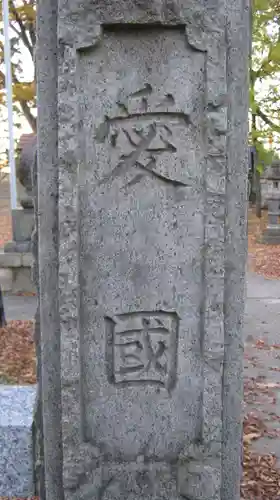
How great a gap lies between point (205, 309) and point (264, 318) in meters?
4.97

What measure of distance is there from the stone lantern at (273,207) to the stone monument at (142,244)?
908 centimetres

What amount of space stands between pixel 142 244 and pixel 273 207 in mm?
9342

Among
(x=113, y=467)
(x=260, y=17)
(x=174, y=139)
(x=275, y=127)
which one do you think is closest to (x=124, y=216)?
(x=174, y=139)

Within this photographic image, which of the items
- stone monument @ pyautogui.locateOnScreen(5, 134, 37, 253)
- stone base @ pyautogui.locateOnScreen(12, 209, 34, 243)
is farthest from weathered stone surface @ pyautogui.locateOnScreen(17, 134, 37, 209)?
stone base @ pyautogui.locateOnScreen(12, 209, 34, 243)

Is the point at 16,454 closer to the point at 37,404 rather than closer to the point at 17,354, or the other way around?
the point at 37,404

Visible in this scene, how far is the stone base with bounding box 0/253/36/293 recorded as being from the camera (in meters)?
7.50

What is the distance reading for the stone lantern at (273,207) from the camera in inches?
434

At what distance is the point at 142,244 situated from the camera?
83.3 inches

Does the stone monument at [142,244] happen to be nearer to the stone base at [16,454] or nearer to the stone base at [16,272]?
the stone base at [16,454]

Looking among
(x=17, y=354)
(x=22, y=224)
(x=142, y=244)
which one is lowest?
(x=17, y=354)

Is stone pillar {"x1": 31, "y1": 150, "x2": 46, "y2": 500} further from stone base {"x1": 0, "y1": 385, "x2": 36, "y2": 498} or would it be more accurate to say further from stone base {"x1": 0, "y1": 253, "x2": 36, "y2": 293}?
stone base {"x1": 0, "y1": 253, "x2": 36, "y2": 293}

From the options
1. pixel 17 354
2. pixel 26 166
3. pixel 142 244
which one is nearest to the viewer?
pixel 142 244

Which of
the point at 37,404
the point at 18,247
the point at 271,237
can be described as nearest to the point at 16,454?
the point at 37,404

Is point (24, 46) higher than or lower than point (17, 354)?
higher
